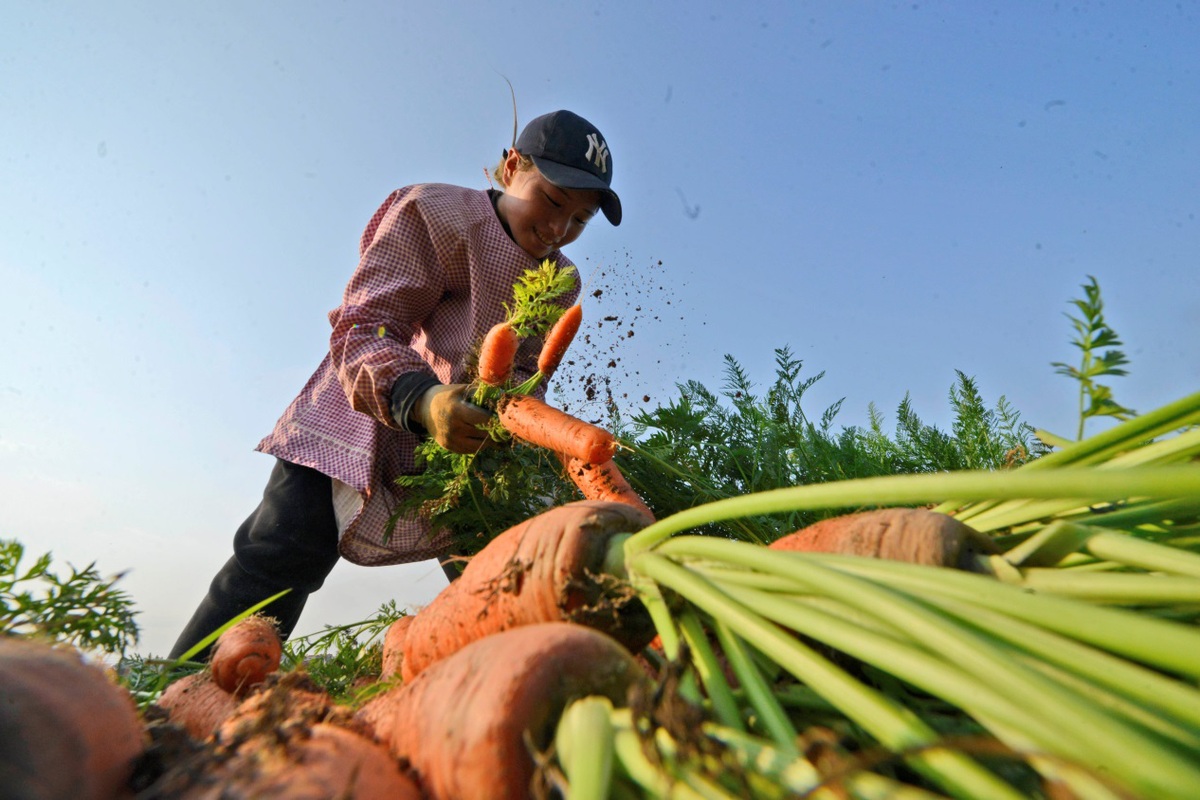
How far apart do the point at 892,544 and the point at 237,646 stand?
1.28m

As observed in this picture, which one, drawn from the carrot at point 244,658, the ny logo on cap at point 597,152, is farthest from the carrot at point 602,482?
the ny logo on cap at point 597,152

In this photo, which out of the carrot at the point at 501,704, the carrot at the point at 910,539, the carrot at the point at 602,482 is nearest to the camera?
the carrot at the point at 501,704

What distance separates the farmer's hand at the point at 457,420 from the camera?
1.94 metres

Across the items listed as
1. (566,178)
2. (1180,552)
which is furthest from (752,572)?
(566,178)

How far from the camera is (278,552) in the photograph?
2.57 metres

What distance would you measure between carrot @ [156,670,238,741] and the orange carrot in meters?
0.93

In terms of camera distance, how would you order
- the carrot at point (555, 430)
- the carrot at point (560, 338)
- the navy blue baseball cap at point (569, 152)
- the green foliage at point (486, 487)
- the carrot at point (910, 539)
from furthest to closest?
the navy blue baseball cap at point (569, 152)
the green foliage at point (486, 487)
the carrot at point (560, 338)
the carrot at point (555, 430)
the carrot at point (910, 539)

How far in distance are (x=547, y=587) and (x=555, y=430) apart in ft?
2.53

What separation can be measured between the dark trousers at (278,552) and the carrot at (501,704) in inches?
77.9

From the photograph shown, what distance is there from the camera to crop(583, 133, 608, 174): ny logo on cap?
110 inches

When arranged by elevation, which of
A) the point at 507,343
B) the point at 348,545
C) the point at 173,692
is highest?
the point at 507,343

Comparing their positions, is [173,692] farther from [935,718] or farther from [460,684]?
[935,718]

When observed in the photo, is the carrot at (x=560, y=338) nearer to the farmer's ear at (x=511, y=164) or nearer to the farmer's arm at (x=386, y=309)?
the farmer's arm at (x=386, y=309)

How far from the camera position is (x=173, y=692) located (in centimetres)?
143
